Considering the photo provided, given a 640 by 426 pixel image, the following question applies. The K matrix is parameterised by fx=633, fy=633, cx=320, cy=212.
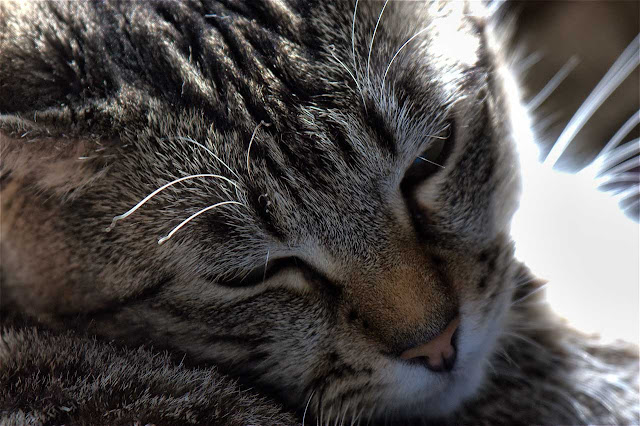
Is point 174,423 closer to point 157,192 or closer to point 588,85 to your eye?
point 157,192

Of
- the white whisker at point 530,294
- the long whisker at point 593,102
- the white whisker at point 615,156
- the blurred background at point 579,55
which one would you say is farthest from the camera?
the blurred background at point 579,55

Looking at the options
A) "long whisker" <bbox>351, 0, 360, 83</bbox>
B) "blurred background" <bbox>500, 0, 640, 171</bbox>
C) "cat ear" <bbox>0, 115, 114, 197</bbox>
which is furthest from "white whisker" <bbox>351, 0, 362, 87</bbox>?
"blurred background" <bbox>500, 0, 640, 171</bbox>

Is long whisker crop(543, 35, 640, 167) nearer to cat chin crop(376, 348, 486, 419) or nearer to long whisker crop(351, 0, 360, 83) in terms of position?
cat chin crop(376, 348, 486, 419)

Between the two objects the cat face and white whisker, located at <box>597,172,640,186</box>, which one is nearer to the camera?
the cat face

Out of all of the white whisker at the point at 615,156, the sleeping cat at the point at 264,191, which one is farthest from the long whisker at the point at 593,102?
the sleeping cat at the point at 264,191

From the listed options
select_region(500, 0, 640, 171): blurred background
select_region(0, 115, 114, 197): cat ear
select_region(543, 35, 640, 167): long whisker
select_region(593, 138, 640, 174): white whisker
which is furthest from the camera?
select_region(500, 0, 640, 171): blurred background

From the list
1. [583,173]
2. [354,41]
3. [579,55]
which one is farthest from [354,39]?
[579,55]

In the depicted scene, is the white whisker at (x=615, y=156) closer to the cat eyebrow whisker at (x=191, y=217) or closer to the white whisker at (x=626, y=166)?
the white whisker at (x=626, y=166)

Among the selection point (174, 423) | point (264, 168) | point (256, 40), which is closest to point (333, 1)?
point (256, 40)

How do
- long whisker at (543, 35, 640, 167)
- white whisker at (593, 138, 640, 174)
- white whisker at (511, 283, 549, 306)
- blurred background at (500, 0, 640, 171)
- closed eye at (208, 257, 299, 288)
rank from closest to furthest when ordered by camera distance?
closed eye at (208, 257, 299, 288) → white whisker at (511, 283, 549, 306) → long whisker at (543, 35, 640, 167) → white whisker at (593, 138, 640, 174) → blurred background at (500, 0, 640, 171)
